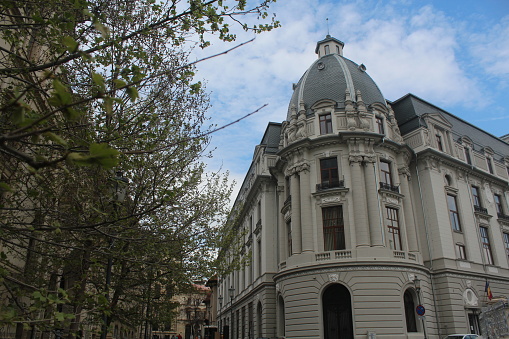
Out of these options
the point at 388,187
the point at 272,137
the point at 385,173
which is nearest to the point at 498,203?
the point at 385,173

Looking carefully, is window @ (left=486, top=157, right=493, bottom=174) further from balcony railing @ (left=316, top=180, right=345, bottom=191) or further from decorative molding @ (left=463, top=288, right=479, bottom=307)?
balcony railing @ (left=316, top=180, right=345, bottom=191)

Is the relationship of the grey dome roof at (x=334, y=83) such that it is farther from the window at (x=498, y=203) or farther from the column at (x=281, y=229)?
the window at (x=498, y=203)

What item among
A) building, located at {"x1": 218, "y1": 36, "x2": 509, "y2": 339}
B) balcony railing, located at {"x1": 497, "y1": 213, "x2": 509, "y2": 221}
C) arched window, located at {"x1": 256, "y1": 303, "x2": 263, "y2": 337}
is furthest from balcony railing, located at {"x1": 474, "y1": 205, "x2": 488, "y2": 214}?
arched window, located at {"x1": 256, "y1": 303, "x2": 263, "y2": 337}

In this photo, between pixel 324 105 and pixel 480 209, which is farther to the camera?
pixel 480 209

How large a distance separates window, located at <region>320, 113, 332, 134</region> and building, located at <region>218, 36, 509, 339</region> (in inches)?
3.1

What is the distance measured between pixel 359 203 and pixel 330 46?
18.5 metres

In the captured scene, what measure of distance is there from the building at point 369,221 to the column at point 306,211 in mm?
76

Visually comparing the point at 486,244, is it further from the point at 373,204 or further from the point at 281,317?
the point at 281,317

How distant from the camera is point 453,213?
32.9m

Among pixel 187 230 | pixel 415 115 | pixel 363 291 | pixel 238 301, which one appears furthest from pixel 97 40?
pixel 238 301

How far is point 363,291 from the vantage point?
25.7 metres

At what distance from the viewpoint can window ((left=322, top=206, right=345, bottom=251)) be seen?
28.0m

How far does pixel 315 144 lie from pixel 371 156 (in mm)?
4251

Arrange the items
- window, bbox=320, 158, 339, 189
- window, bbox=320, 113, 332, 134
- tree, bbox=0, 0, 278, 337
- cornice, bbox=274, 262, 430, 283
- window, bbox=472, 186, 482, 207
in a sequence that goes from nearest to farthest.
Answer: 1. tree, bbox=0, 0, 278, 337
2. cornice, bbox=274, 262, 430, 283
3. window, bbox=320, 158, 339, 189
4. window, bbox=320, 113, 332, 134
5. window, bbox=472, 186, 482, 207
